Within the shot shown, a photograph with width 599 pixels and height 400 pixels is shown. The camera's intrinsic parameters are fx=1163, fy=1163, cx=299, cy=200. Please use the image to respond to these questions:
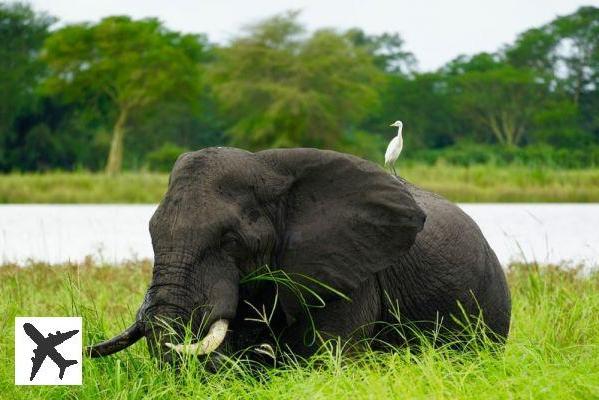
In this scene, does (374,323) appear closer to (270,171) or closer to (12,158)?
(270,171)

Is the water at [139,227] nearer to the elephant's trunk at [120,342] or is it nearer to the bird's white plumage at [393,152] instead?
the bird's white plumage at [393,152]

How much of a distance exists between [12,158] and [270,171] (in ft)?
172

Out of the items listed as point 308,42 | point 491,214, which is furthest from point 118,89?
point 491,214

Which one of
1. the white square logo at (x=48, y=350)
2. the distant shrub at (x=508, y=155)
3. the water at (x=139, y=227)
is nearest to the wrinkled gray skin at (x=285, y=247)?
the white square logo at (x=48, y=350)

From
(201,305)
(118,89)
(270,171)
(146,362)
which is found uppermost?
(270,171)

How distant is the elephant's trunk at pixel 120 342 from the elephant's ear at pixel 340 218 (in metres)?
0.71

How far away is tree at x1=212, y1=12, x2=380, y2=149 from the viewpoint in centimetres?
5625

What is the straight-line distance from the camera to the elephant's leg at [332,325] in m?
5.36

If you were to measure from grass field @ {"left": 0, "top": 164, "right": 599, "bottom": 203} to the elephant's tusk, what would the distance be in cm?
3121

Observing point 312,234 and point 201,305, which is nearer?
point 201,305

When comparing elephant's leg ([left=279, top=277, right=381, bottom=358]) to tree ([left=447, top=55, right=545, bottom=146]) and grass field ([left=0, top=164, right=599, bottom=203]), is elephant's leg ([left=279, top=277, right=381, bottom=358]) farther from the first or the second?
tree ([left=447, top=55, right=545, bottom=146])

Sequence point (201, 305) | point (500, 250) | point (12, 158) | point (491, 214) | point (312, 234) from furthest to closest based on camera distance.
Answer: point (12, 158) < point (491, 214) < point (500, 250) < point (312, 234) < point (201, 305)

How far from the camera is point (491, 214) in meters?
35.1

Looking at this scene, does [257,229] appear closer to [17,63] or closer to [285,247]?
[285,247]
